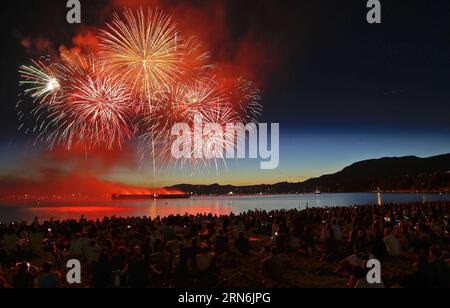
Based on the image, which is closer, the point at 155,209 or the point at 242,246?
the point at 242,246

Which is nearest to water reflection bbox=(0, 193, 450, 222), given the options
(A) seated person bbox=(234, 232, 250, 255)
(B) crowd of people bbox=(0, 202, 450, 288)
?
(B) crowd of people bbox=(0, 202, 450, 288)

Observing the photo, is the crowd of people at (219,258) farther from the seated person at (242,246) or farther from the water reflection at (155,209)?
the water reflection at (155,209)

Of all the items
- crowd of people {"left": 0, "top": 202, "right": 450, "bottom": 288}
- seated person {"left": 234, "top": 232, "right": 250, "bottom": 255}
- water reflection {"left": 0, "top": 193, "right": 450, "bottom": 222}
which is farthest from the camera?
water reflection {"left": 0, "top": 193, "right": 450, "bottom": 222}

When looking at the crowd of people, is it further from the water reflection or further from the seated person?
the water reflection

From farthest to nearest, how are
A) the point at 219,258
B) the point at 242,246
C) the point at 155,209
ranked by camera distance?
the point at 155,209 → the point at 242,246 → the point at 219,258

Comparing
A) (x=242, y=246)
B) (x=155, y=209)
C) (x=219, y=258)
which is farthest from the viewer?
(x=155, y=209)

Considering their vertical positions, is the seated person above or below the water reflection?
above

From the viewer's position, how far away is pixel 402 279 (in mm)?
9516

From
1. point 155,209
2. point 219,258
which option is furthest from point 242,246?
point 155,209

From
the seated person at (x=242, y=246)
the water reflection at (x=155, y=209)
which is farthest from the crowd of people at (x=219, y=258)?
the water reflection at (x=155, y=209)

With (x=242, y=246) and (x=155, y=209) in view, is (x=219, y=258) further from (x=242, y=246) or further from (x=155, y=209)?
(x=155, y=209)
